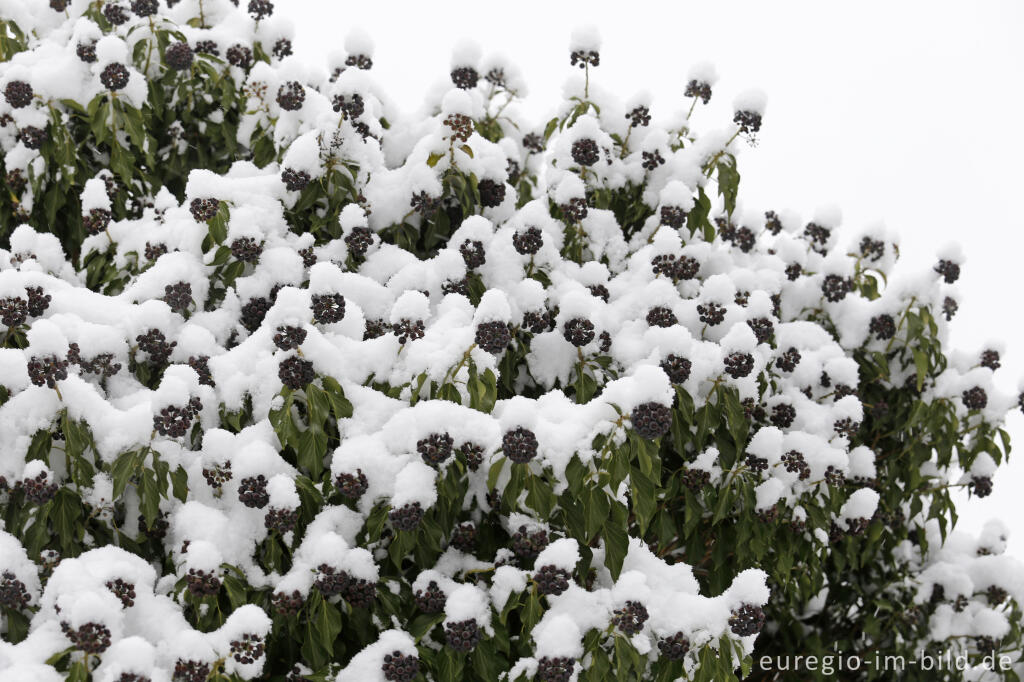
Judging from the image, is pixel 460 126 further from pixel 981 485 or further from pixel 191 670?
pixel 981 485

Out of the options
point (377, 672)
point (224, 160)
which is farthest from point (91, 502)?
point (224, 160)

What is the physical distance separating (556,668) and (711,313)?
191 centimetres

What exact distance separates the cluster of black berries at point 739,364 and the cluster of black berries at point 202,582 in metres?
2.26

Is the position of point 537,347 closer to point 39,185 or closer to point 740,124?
point 740,124

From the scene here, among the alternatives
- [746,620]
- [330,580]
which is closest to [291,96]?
[330,580]

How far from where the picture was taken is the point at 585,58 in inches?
205

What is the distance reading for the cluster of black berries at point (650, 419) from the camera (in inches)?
134

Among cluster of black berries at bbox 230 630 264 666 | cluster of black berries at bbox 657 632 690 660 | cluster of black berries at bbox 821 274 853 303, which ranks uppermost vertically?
cluster of black berries at bbox 821 274 853 303

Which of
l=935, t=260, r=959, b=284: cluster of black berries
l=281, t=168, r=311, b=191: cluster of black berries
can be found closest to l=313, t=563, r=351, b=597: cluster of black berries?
l=281, t=168, r=311, b=191: cluster of black berries

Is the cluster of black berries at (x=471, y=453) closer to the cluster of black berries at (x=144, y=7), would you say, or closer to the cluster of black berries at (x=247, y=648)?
the cluster of black berries at (x=247, y=648)

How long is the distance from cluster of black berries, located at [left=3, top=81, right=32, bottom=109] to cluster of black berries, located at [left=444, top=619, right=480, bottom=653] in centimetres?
341

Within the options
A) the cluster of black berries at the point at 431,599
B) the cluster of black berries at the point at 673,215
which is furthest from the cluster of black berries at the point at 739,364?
the cluster of black berries at the point at 431,599

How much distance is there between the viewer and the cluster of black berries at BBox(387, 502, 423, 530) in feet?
11.2

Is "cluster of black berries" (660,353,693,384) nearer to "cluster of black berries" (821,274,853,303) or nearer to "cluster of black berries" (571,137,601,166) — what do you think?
"cluster of black berries" (571,137,601,166)
